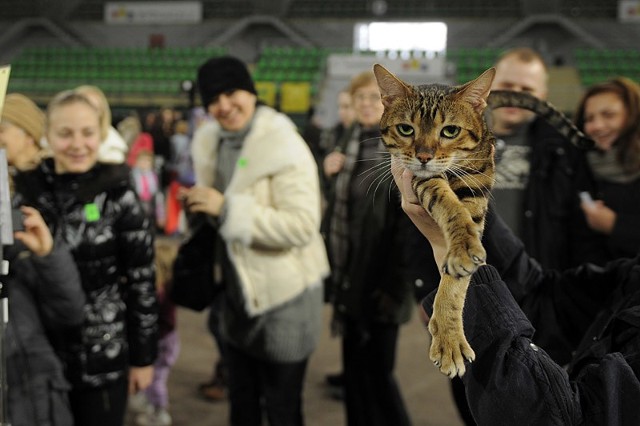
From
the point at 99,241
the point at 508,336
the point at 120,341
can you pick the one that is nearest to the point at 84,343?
the point at 120,341

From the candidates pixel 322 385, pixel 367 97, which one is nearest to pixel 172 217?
pixel 322 385

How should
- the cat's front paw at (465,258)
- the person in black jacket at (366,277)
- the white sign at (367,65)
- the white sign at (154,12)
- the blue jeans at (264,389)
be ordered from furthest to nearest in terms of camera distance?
the white sign at (154,12) → the white sign at (367,65) → the person in black jacket at (366,277) → the blue jeans at (264,389) → the cat's front paw at (465,258)

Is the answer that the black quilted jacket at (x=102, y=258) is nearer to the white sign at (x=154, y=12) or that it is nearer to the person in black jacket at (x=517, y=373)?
the person in black jacket at (x=517, y=373)

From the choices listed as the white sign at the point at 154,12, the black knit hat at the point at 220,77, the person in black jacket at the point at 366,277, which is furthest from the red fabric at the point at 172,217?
the white sign at the point at 154,12

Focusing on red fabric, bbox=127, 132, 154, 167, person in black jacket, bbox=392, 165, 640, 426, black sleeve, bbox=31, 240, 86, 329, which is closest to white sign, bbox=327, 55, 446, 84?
red fabric, bbox=127, 132, 154, 167

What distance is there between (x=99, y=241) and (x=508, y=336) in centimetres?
126

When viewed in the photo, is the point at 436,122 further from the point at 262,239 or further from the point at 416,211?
the point at 262,239

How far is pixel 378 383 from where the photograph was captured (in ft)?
7.55

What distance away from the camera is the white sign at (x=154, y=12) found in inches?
600

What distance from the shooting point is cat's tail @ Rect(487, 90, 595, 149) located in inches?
32.8

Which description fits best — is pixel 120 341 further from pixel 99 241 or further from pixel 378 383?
pixel 378 383

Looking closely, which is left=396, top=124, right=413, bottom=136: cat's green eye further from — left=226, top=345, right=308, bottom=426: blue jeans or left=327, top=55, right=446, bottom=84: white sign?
left=327, top=55, right=446, bottom=84: white sign

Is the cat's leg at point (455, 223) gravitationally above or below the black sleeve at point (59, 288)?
above

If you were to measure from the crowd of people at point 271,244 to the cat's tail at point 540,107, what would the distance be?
0.37 m
